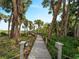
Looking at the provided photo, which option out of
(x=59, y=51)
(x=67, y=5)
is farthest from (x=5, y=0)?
(x=59, y=51)

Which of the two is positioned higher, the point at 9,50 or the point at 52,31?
the point at 52,31

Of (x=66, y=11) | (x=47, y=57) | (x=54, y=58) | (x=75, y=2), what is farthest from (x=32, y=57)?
(x=75, y=2)

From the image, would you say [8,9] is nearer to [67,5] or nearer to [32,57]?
[67,5]

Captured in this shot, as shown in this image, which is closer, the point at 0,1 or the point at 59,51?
the point at 59,51

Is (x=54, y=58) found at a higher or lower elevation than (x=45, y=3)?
lower

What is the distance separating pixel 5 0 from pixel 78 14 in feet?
42.3

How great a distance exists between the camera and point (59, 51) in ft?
33.3

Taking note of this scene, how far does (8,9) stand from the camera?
4778 centimetres

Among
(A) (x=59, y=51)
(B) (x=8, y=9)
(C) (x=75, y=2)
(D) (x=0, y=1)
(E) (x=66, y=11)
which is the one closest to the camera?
(A) (x=59, y=51)

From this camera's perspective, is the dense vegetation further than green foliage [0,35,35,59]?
Yes

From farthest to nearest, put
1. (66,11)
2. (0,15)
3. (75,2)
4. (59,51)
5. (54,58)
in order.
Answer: (0,15), (75,2), (66,11), (54,58), (59,51)

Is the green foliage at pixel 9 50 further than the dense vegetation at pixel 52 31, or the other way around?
the dense vegetation at pixel 52 31

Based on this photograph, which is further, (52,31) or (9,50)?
(52,31)

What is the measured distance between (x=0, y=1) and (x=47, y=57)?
89.3 ft
